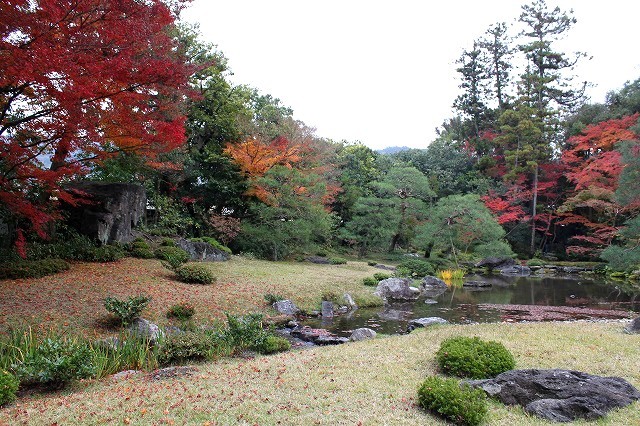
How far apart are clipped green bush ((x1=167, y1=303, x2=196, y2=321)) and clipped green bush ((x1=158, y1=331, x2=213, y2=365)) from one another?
96.1 inches

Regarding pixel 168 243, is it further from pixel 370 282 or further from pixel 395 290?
pixel 395 290

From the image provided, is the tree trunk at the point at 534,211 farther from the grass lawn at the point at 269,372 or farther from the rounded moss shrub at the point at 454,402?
the rounded moss shrub at the point at 454,402

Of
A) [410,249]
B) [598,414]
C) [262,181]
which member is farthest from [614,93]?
[598,414]

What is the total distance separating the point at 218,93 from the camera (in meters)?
22.0

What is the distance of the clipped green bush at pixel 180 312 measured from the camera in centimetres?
930

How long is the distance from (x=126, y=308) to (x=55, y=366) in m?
3.13

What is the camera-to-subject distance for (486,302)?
47.7 feet

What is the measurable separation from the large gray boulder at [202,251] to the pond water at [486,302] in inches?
271

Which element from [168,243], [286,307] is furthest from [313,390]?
[168,243]

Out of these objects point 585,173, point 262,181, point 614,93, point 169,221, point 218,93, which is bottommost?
point 169,221

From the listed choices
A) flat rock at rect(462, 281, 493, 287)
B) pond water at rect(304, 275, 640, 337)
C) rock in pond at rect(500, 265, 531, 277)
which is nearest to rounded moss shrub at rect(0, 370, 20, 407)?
pond water at rect(304, 275, 640, 337)

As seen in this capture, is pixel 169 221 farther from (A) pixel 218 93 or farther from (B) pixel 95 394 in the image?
(B) pixel 95 394

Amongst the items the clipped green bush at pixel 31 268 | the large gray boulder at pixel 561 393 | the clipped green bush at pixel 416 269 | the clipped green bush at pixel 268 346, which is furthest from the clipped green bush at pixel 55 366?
the clipped green bush at pixel 416 269

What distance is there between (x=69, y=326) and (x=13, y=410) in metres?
3.74
